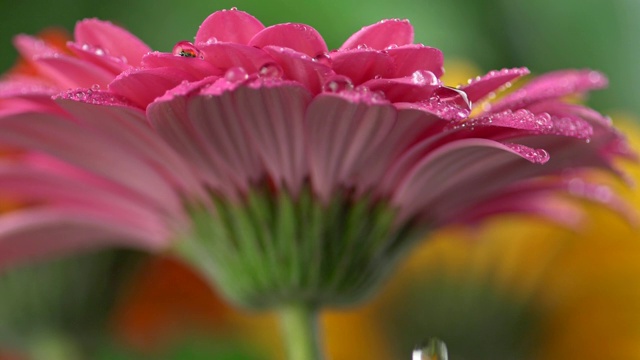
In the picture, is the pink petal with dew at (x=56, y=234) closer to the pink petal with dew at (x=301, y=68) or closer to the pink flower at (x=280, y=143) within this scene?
the pink flower at (x=280, y=143)

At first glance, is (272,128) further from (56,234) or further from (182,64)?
(56,234)

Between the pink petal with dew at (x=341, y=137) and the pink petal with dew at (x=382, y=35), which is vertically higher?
the pink petal with dew at (x=382, y=35)

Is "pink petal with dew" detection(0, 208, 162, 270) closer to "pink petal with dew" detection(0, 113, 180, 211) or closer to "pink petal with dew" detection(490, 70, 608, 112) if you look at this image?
"pink petal with dew" detection(0, 113, 180, 211)

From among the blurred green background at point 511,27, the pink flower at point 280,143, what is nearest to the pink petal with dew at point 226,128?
the pink flower at point 280,143

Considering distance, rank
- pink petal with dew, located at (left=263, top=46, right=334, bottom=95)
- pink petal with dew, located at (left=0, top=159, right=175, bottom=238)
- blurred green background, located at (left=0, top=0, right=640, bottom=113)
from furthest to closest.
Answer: blurred green background, located at (left=0, top=0, right=640, bottom=113) < pink petal with dew, located at (left=0, top=159, right=175, bottom=238) < pink petal with dew, located at (left=263, top=46, right=334, bottom=95)

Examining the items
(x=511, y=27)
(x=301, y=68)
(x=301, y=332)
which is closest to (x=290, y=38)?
(x=301, y=68)

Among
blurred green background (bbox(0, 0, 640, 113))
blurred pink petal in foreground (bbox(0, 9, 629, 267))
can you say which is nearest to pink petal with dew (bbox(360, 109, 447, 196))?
blurred pink petal in foreground (bbox(0, 9, 629, 267))
